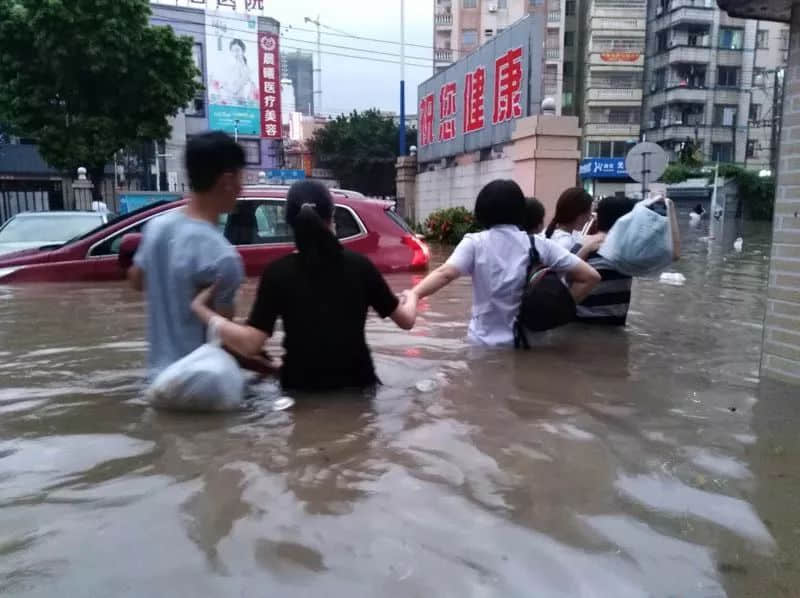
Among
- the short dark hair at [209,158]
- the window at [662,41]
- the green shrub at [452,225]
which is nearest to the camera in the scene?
the short dark hair at [209,158]

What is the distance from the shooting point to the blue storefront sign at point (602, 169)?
44031mm

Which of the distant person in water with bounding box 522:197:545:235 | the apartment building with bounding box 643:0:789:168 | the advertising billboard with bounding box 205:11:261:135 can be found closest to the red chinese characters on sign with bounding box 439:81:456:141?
the distant person in water with bounding box 522:197:545:235

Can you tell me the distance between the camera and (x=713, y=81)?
4603 cm

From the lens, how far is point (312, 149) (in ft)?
150

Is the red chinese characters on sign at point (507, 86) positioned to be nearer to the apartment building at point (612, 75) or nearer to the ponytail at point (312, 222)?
the ponytail at point (312, 222)

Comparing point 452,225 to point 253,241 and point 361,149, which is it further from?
point 361,149

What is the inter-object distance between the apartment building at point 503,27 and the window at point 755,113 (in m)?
11.5

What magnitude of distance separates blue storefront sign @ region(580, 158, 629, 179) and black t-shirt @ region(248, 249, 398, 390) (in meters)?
43.2

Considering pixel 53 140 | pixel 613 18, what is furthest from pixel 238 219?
pixel 613 18

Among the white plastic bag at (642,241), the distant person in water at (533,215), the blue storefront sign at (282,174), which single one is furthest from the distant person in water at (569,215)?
the blue storefront sign at (282,174)

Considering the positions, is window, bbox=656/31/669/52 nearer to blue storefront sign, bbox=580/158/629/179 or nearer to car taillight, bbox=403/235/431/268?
blue storefront sign, bbox=580/158/629/179

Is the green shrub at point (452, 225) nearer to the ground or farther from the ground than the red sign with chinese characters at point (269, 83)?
nearer to the ground

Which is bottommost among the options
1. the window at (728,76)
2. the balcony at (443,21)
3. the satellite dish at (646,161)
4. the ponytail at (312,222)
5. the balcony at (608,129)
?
the ponytail at (312,222)

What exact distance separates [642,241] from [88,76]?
19.7m
